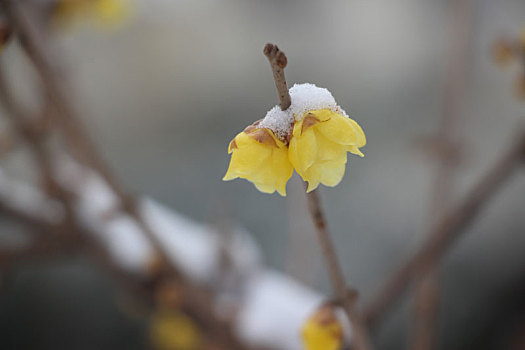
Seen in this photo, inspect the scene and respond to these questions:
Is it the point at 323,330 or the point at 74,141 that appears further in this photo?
the point at 74,141

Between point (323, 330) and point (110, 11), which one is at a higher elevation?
point (110, 11)

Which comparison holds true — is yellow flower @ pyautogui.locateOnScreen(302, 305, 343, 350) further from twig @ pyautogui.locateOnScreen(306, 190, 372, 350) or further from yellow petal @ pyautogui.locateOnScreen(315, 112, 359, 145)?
yellow petal @ pyautogui.locateOnScreen(315, 112, 359, 145)

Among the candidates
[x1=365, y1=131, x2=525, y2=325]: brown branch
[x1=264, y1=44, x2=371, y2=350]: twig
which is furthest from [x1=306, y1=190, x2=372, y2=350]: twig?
[x1=365, y1=131, x2=525, y2=325]: brown branch

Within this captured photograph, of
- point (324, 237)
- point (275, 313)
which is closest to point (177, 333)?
point (275, 313)

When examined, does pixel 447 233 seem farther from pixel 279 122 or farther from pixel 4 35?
pixel 4 35

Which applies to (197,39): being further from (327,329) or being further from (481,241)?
(327,329)

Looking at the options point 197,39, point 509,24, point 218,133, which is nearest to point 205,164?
point 218,133
